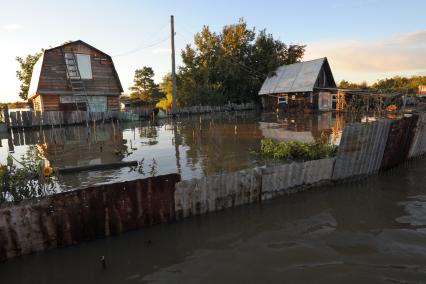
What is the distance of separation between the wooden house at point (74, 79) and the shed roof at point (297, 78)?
65.2 ft

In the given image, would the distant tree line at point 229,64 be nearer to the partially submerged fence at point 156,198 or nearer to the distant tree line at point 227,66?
the distant tree line at point 227,66

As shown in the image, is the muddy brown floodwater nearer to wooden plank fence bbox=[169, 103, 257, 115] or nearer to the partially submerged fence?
the partially submerged fence

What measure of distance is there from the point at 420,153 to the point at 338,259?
8801 mm

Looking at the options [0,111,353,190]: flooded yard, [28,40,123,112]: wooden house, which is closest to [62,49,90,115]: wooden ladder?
[28,40,123,112]: wooden house

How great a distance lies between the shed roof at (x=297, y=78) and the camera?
34.5 metres

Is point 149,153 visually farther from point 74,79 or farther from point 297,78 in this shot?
point 297,78

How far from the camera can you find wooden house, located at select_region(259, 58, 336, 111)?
34.6 m

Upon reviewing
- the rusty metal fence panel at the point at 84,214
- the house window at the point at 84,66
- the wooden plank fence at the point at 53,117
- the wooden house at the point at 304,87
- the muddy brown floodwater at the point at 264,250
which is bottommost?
the muddy brown floodwater at the point at 264,250

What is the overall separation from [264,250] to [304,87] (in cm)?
3186

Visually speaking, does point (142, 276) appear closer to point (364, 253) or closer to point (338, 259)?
point (338, 259)

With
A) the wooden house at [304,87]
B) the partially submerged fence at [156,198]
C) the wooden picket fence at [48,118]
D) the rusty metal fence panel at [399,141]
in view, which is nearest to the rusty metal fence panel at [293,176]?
the partially submerged fence at [156,198]

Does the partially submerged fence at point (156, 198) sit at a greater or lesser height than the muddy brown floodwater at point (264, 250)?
greater

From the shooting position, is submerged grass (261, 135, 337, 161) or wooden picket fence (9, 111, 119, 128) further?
wooden picket fence (9, 111, 119, 128)

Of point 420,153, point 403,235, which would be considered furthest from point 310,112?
point 403,235
